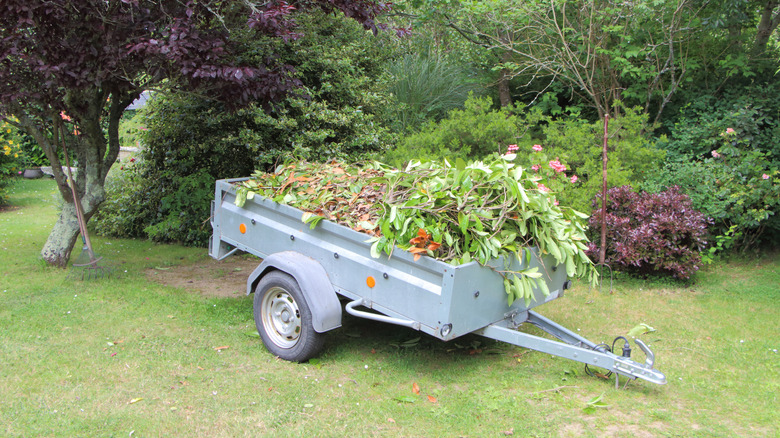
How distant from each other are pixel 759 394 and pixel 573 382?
123 cm

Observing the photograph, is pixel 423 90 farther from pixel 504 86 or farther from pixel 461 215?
pixel 461 215

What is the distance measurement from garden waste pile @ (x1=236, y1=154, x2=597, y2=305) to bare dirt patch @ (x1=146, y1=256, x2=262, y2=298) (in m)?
2.03

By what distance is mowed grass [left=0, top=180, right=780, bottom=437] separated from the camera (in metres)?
3.45

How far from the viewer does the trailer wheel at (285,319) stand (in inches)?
162

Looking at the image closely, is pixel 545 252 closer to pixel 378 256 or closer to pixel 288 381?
pixel 378 256

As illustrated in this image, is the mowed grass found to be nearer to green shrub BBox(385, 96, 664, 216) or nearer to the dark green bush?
green shrub BBox(385, 96, 664, 216)

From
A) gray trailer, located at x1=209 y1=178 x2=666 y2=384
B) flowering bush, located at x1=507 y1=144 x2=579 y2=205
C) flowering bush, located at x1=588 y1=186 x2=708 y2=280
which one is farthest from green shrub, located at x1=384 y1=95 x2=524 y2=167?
gray trailer, located at x1=209 y1=178 x2=666 y2=384

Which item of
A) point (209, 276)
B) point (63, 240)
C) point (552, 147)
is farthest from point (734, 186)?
point (63, 240)

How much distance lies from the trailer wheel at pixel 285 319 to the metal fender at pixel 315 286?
3.1 inches

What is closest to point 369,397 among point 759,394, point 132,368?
point 132,368

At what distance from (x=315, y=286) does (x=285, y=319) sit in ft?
1.71

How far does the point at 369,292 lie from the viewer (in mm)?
4000

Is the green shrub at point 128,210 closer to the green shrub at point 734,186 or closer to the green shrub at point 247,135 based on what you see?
the green shrub at point 247,135

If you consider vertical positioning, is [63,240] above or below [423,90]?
below
